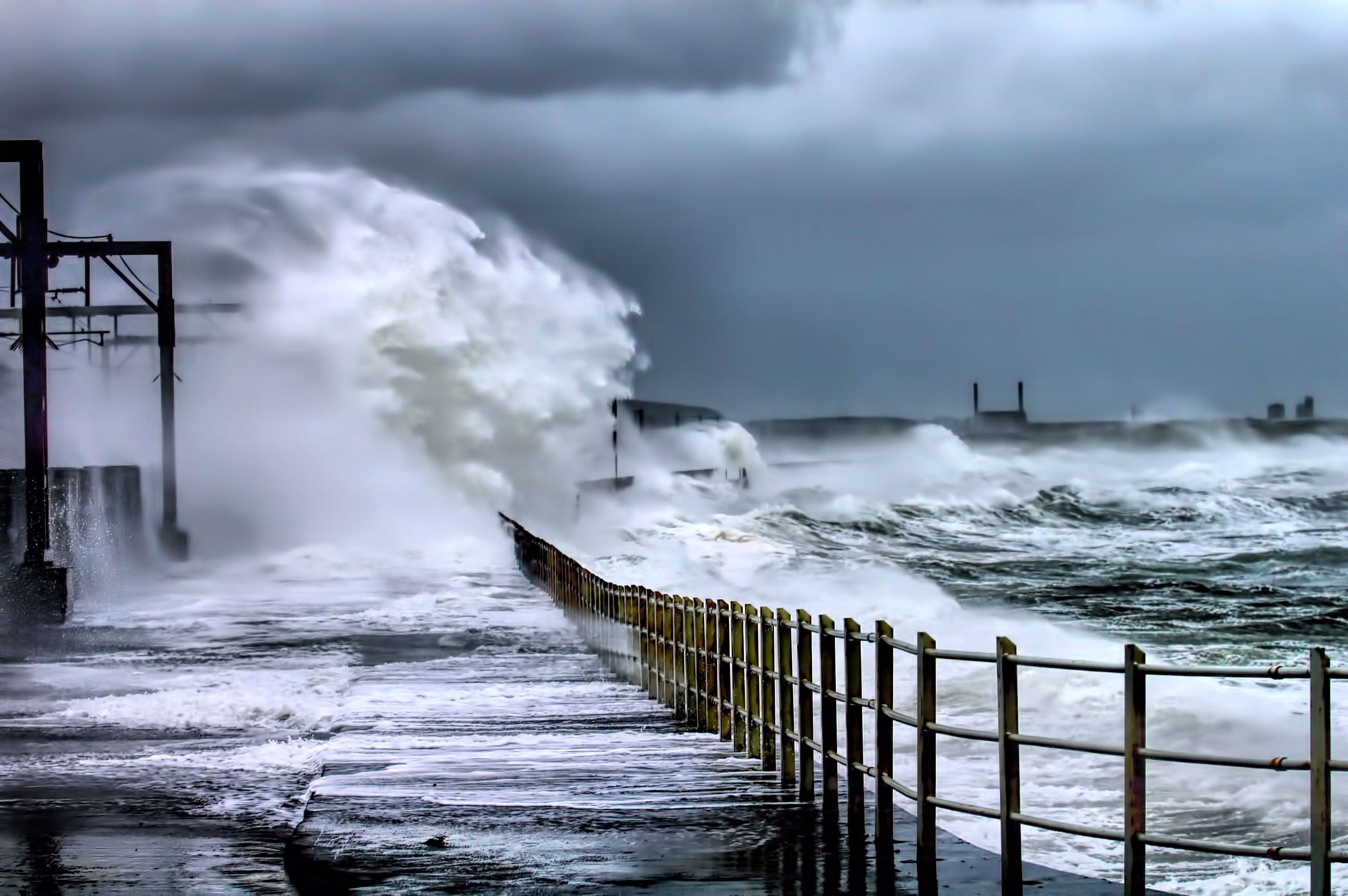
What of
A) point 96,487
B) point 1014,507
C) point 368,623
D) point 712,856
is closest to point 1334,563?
point 1014,507

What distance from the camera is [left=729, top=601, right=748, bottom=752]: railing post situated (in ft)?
41.6

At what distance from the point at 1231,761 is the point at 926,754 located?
2001 mm

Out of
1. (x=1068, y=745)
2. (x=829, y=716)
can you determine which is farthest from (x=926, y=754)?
(x=829, y=716)

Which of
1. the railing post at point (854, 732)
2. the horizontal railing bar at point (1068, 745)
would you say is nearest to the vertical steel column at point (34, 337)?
the railing post at point (854, 732)

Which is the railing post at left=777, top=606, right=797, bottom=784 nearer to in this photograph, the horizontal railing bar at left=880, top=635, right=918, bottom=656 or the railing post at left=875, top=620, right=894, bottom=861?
the railing post at left=875, top=620, right=894, bottom=861

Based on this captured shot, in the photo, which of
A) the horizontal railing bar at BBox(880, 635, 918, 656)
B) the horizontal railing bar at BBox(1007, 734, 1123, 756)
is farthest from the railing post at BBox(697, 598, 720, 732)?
the horizontal railing bar at BBox(1007, 734, 1123, 756)

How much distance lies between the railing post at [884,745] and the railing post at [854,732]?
35 cm

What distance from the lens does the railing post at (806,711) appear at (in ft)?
33.8

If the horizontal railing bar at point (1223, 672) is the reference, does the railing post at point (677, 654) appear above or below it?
below

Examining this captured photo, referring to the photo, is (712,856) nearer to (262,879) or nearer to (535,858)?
(535,858)

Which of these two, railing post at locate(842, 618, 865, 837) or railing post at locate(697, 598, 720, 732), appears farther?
railing post at locate(697, 598, 720, 732)

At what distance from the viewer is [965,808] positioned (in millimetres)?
8039

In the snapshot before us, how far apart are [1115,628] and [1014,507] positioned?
6853 centimetres

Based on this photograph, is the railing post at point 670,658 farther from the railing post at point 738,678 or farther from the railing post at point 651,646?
the railing post at point 738,678
